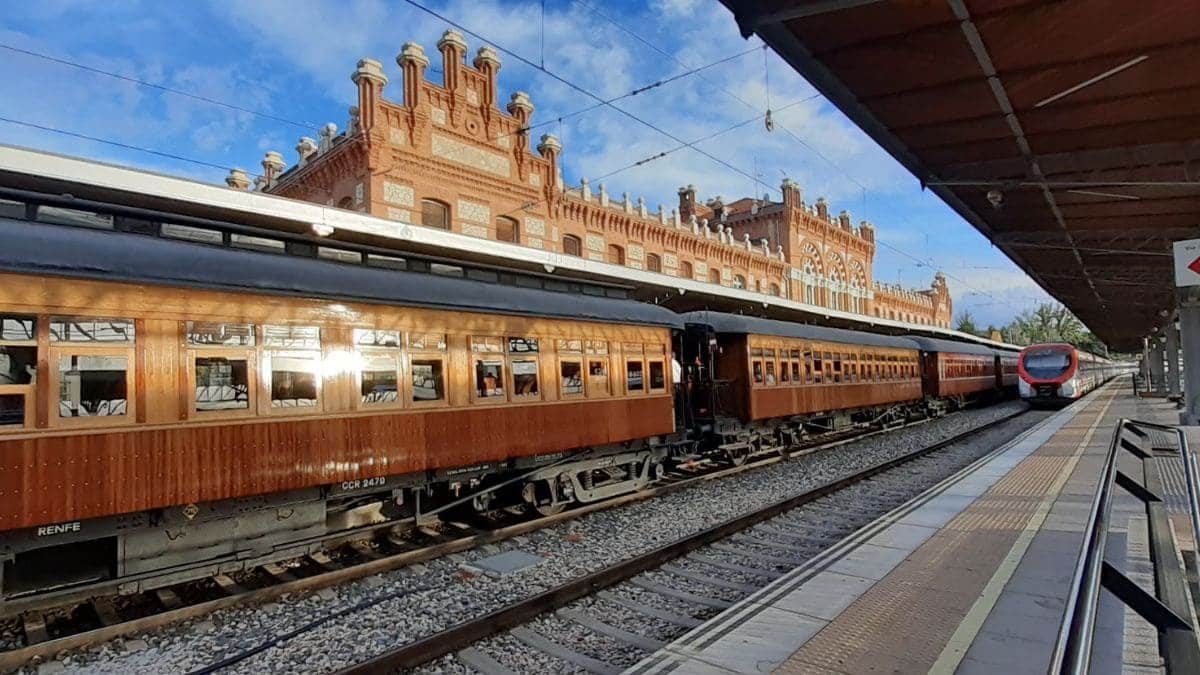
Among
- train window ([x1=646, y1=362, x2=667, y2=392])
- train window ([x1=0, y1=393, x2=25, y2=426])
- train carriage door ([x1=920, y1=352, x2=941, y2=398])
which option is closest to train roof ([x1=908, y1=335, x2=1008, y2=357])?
train carriage door ([x1=920, y1=352, x2=941, y2=398])

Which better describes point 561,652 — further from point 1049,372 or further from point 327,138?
point 1049,372

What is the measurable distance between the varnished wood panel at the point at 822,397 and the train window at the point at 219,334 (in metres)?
9.88

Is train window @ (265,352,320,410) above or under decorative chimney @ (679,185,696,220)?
under

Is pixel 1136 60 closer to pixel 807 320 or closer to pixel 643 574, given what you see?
pixel 643 574

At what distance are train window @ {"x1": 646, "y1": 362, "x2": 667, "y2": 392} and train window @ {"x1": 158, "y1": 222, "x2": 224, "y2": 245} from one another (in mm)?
6637

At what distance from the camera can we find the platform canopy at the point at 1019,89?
4859 mm

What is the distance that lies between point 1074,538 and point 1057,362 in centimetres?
2553

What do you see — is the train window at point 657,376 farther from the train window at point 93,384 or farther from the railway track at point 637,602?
the train window at point 93,384

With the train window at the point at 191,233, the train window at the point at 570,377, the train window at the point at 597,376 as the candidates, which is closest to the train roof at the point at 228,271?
the train window at the point at 191,233

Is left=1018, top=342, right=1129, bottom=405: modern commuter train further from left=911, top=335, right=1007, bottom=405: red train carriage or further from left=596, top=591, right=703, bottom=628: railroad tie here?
left=596, top=591, right=703, bottom=628: railroad tie

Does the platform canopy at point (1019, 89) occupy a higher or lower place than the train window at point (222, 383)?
higher

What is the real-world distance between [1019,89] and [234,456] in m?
7.96

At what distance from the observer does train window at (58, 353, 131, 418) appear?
17.5 ft

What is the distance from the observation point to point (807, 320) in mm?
22531
